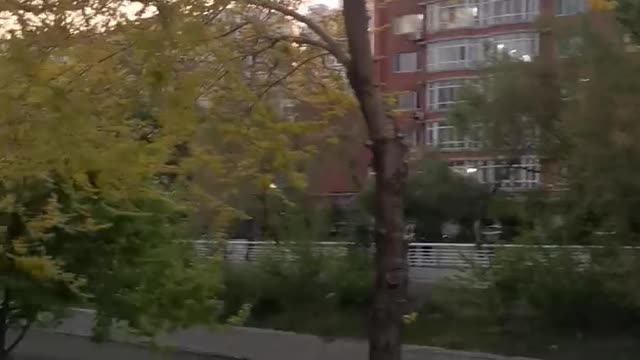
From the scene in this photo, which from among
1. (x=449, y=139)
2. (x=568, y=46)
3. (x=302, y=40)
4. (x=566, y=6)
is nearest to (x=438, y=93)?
(x=566, y=6)

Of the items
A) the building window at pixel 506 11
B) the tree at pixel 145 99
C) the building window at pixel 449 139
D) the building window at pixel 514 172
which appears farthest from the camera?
the building window at pixel 506 11

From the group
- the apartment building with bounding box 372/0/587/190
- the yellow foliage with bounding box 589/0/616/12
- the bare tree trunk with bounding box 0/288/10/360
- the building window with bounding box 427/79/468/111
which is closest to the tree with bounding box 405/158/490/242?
the apartment building with bounding box 372/0/587/190

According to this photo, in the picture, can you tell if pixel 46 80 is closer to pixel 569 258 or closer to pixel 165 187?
pixel 165 187

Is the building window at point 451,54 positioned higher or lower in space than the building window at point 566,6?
lower

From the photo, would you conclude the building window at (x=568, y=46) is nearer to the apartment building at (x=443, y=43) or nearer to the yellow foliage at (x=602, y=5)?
the yellow foliage at (x=602, y=5)

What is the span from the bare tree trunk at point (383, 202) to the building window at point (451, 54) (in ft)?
148

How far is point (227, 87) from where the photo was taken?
8477mm

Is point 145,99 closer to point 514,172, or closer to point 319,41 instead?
point 319,41

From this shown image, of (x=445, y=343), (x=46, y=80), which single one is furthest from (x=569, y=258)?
(x=46, y=80)

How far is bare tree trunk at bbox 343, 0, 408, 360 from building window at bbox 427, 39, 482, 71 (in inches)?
1778

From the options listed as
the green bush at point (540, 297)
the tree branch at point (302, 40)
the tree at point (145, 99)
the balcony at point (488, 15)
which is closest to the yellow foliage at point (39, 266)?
the tree at point (145, 99)

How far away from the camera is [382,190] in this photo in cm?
824

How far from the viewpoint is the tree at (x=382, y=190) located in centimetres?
816

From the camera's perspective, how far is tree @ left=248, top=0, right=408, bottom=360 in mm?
8156
